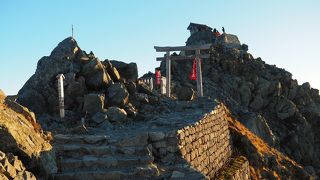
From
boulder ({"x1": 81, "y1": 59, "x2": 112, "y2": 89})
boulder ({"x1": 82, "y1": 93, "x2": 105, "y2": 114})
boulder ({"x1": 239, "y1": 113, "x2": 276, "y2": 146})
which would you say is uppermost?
boulder ({"x1": 81, "y1": 59, "x2": 112, "y2": 89})

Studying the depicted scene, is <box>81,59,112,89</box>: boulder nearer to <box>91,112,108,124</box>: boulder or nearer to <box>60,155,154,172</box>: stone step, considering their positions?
<box>91,112,108,124</box>: boulder

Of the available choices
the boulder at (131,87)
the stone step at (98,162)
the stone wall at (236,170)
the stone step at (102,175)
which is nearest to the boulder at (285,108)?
the stone wall at (236,170)

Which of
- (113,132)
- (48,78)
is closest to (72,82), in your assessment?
(48,78)

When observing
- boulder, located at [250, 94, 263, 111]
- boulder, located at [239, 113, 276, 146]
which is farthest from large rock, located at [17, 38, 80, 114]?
boulder, located at [250, 94, 263, 111]

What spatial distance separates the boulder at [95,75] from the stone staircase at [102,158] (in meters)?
5.46

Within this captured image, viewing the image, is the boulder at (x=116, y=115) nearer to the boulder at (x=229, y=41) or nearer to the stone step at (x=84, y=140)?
the stone step at (x=84, y=140)

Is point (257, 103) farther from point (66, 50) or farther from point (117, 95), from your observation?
point (117, 95)

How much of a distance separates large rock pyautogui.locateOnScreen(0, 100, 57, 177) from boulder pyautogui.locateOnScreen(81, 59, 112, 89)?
233 inches

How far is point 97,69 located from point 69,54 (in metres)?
1.55

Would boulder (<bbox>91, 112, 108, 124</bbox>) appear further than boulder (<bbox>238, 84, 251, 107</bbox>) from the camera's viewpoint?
No

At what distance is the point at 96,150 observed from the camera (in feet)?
33.0

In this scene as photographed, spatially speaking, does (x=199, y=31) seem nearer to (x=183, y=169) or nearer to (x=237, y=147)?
(x=237, y=147)

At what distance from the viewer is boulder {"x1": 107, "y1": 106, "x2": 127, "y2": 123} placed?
1390cm

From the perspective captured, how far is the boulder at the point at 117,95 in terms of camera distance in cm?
1528
